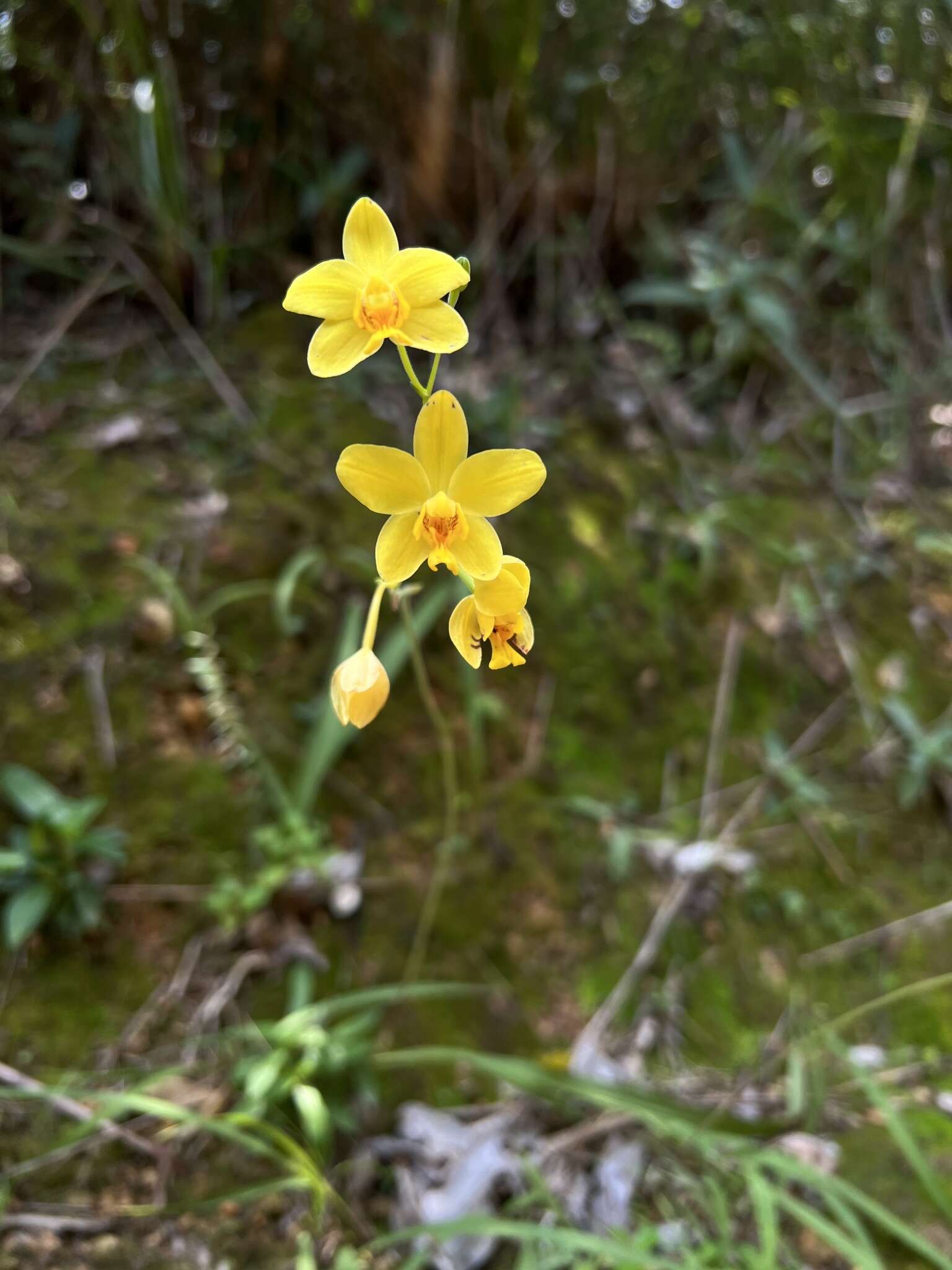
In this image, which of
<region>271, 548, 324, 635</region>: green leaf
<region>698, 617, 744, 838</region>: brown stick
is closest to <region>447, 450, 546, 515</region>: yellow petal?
<region>271, 548, 324, 635</region>: green leaf

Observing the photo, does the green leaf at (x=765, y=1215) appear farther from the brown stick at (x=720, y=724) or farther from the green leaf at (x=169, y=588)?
the green leaf at (x=169, y=588)

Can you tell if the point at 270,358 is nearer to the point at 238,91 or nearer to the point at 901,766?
the point at 238,91

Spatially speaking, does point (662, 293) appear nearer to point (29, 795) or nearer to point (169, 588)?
point (169, 588)

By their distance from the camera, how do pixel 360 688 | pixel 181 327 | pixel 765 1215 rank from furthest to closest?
pixel 181 327
pixel 765 1215
pixel 360 688

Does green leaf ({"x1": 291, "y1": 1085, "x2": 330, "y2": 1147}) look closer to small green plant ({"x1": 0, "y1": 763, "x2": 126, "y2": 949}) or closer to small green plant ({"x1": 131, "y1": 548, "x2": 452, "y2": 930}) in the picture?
small green plant ({"x1": 131, "y1": 548, "x2": 452, "y2": 930})

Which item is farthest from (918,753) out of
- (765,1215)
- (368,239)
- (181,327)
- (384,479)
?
(181,327)

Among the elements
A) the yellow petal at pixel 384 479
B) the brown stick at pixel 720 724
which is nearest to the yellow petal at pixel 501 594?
the yellow petal at pixel 384 479
